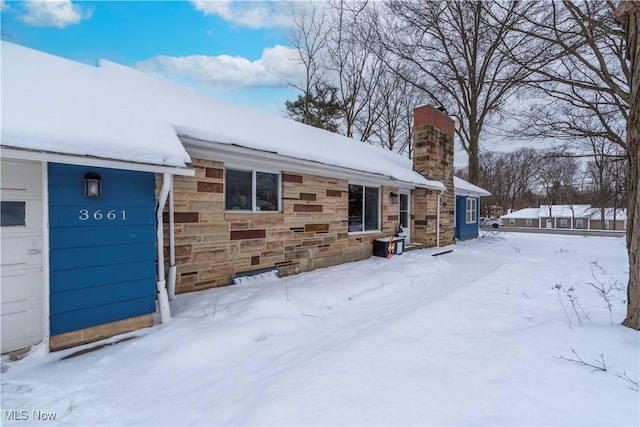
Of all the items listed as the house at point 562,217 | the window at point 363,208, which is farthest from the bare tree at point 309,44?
the house at point 562,217

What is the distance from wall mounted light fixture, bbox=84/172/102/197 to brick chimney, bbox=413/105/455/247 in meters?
9.47

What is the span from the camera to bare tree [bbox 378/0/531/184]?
1264cm

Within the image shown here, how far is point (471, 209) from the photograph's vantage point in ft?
50.0

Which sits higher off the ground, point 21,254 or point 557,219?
point 21,254

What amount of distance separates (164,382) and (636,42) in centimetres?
580

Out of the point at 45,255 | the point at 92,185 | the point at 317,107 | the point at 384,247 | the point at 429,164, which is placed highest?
the point at 317,107

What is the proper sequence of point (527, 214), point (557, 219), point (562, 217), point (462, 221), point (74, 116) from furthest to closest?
A: point (527, 214) → point (557, 219) → point (562, 217) → point (462, 221) → point (74, 116)

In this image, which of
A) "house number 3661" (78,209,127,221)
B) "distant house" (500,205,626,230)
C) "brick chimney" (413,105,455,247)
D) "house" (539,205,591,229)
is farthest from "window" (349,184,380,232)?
"house" (539,205,591,229)

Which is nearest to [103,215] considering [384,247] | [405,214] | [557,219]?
[384,247]

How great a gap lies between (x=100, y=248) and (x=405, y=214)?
910cm

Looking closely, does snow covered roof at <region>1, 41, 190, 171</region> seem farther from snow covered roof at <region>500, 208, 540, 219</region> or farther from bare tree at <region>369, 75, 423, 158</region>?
snow covered roof at <region>500, 208, 540, 219</region>

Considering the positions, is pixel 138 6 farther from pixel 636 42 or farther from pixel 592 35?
pixel 592 35

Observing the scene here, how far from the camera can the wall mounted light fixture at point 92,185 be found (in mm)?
3127

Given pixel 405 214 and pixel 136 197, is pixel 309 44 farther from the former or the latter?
pixel 136 197
